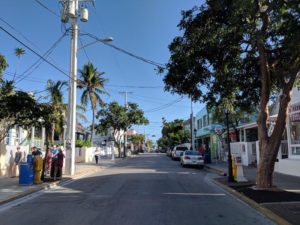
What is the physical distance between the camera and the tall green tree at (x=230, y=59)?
13.2m

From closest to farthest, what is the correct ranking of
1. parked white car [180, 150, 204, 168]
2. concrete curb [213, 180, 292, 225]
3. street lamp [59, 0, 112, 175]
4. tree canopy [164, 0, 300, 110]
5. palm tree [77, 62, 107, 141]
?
1. concrete curb [213, 180, 292, 225]
2. tree canopy [164, 0, 300, 110]
3. street lamp [59, 0, 112, 175]
4. parked white car [180, 150, 204, 168]
5. palm tree [77, 62, 107, 141]

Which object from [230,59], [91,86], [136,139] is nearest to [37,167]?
[230,59]

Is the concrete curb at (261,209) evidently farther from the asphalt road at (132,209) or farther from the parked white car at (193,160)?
the parked white car at (193,160)

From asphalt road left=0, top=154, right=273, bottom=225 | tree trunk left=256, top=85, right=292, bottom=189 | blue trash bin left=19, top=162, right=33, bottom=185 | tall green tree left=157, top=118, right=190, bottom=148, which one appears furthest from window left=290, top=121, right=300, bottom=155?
tall green tree left=157, top=118, right=190, bottom=148

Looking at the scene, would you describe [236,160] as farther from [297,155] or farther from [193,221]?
[193,221]

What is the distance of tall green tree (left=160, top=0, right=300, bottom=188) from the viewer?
13.2m

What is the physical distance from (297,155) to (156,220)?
Result: 44.3 feet

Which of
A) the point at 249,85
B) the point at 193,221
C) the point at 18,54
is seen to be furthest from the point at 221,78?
the point at 18,54

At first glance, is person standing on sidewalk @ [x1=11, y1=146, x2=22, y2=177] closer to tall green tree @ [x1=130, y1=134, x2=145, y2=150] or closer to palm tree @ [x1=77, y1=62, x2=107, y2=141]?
palm tree @ [x1=77, y1=62, x2=107, y2=141]

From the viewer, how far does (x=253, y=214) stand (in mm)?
10180

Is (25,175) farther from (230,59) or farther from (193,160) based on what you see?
(193,160)

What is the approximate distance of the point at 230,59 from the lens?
1473 cm

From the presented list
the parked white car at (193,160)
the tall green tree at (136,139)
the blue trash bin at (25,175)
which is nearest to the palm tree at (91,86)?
the parked white car at (193,160)

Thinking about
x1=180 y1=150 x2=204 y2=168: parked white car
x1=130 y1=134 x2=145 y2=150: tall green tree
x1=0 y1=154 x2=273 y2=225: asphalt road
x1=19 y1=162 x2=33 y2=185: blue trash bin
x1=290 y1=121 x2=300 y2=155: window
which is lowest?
x1=0 y1=154 x2=273 y2=225: asphalt road
